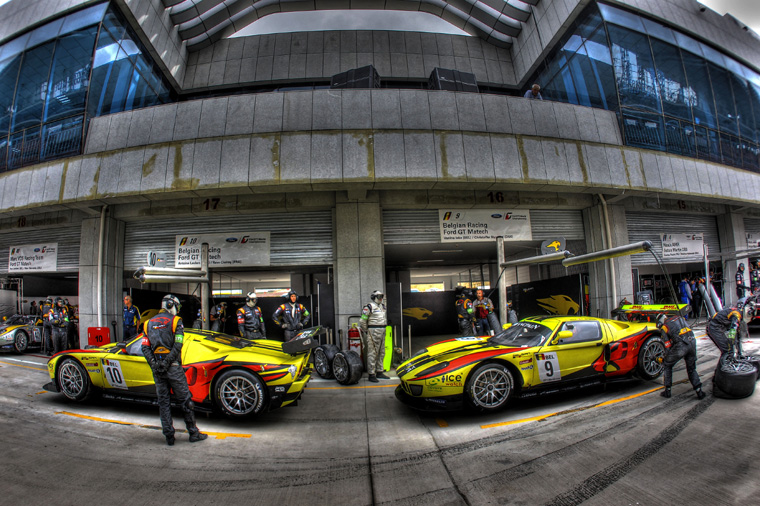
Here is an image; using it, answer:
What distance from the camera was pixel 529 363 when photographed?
4625 millimetres

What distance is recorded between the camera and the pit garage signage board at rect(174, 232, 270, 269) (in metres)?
9.64

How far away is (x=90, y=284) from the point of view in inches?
388

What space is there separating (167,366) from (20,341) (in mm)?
9946

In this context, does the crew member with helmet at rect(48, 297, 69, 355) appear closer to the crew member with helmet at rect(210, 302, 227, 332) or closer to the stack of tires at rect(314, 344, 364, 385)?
the crew member with helmet at rect(210, 302, 227, 332)

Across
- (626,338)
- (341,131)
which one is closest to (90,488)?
(626,338)

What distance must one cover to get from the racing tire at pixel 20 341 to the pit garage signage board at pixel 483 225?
12.3 metres

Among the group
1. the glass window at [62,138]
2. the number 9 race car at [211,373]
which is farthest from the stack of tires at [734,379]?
the glass window at [62,138]

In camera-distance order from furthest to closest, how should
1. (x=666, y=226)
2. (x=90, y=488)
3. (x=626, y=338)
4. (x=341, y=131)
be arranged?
(x=666, y=226) < (x=341, y=131) < (x=626, y=338) < (x=90, y=488)

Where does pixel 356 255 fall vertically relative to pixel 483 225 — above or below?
below

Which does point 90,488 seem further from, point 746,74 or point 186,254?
point 746,74

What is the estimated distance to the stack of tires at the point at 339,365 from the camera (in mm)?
6367

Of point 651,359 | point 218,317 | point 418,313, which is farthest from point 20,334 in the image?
point 651,359

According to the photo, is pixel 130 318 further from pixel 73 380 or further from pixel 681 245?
Answer: pixel 681 245

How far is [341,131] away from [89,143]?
7.53 meters
